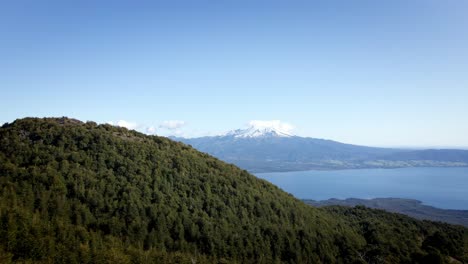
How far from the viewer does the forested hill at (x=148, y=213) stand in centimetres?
Result: 4806

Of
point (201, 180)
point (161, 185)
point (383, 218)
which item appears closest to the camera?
point (161, 185)

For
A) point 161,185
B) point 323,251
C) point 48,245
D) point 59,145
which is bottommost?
point 323,251

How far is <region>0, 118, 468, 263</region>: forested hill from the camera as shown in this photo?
4806 centimetres

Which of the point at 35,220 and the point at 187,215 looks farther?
the point at 187,215

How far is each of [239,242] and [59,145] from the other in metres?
37.1

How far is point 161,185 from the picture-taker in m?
68.9

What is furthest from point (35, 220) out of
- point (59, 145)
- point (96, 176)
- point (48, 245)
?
point (59, 145)

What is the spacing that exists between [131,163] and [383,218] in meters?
76.8

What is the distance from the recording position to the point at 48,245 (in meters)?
43.0

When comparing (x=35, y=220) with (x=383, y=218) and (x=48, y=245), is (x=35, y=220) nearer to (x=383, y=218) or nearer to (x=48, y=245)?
(x=48, y=245)

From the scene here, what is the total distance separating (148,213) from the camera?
200 feet

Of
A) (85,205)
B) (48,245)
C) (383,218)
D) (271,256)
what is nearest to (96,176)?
(85,205)

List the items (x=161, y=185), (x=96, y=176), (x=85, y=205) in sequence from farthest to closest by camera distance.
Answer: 1. (x=161, y=185)
2. (x=96, y=176)
3. (x=85, y=205)

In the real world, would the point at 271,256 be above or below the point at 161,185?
below
